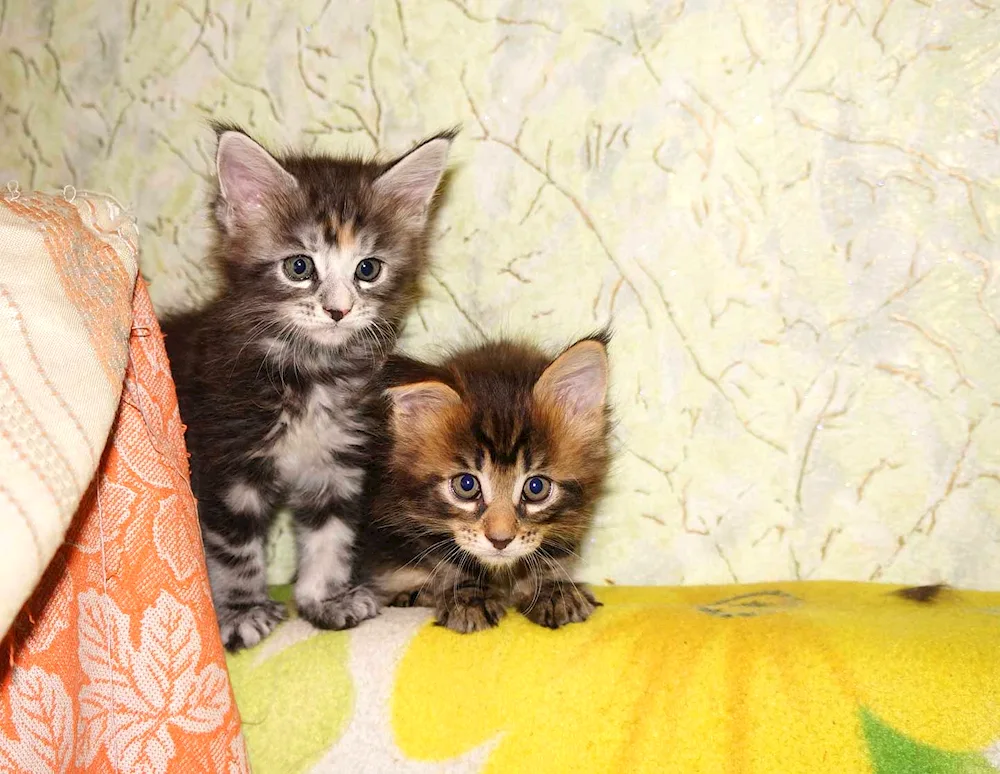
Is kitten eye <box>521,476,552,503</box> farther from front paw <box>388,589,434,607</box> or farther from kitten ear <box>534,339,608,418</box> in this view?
front paw <box>388,589,434,607</box>

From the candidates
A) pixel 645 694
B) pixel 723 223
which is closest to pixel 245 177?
pixel 723 223

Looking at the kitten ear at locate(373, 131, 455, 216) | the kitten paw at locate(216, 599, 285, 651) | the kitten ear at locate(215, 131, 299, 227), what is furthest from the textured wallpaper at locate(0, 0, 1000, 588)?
the kitten paw at locate(216, 599, 285, 651)

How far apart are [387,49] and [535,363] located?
2.48ft

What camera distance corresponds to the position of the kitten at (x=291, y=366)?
1532 mm

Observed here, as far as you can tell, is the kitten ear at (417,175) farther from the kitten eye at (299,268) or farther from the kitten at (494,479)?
the kitten at (494,479)

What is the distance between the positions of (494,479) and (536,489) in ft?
0.27

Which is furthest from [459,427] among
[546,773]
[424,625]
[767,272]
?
[767,272]

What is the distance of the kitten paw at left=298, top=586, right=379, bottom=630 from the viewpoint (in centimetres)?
155

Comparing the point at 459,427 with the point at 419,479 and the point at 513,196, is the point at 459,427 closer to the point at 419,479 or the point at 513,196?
the point at 419,479

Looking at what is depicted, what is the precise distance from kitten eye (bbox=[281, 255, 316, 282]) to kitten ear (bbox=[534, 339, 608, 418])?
467 mm

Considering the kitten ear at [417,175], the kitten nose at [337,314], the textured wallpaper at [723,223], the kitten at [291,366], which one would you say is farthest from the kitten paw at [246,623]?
the kitten ear at [417,175]

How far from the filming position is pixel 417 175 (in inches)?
65.3

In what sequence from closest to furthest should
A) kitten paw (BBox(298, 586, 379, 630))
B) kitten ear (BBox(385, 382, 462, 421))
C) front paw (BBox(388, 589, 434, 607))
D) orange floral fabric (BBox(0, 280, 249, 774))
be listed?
orange floral fabric (BBox(0, 280, 249, 774))
kitten ear (BBox(385, 382, 462, 421))
kitten paw (BBox(298, 586, 379, 630))
front paw (BBox(388, 589, 434, 607))

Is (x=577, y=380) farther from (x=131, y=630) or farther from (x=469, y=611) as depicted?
(x=131, y=630)
